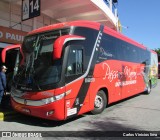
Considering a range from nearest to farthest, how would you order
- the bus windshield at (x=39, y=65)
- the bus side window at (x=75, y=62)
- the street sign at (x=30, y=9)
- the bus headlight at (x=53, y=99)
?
the bus headlight at (x=53, y=99) < the bus windshield at (x=39, y=65) < the bus side window at (x=75, y=62) < the street sign at (x=30, y=9)

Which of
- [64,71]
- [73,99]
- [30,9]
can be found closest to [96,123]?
[73,99]

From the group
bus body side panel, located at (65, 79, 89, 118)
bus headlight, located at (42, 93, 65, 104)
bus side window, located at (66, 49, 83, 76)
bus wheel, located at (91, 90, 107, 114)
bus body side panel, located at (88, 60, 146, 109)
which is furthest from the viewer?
bus wheel, located at (91, 90, 107, 114)

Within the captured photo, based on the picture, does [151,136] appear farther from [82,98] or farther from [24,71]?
[24,71]

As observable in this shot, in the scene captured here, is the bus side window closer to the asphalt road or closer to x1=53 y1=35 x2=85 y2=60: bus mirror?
x1=53 y1=35 x2=85 y2=60: bus mirror

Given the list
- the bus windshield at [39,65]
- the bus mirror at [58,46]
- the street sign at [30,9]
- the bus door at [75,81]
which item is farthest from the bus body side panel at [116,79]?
the street sign at [30,9]

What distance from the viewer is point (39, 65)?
25.1 feet

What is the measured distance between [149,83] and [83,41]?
997 centimetres

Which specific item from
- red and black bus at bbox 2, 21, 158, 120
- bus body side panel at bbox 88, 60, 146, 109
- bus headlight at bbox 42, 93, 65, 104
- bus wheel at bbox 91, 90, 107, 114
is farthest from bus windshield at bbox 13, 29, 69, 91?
bus wheel at bbox 91, 90, 107, 114

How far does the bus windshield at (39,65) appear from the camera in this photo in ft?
24.2

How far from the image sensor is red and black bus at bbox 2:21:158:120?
731cm

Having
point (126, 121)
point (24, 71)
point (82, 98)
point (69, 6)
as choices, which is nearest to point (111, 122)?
point (126, 121)

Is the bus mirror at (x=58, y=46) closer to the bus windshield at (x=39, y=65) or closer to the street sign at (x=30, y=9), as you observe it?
the bus windshield at (x=39, y=65)

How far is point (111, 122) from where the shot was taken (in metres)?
8.23

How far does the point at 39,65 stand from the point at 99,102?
2.93 m
